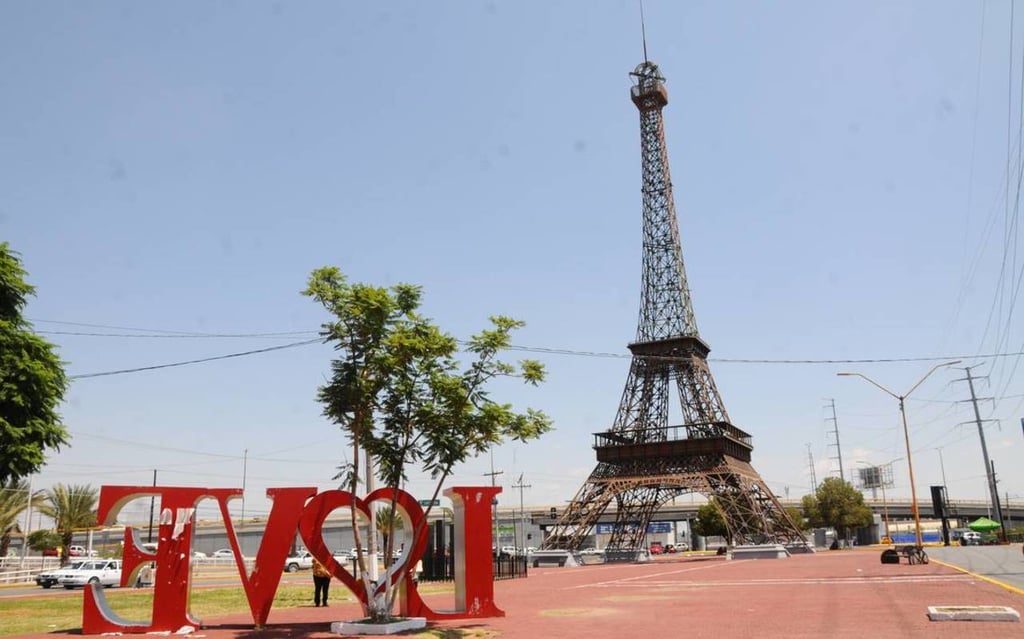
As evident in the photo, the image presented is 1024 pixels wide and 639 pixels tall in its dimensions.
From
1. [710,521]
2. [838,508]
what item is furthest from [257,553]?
[838,508]

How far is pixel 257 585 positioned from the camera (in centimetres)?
1730

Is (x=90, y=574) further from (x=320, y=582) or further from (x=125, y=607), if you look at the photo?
(x=320, y=582)

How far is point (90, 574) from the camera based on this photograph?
39.0 metres

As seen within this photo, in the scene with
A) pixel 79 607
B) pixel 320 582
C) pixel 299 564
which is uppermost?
A: pixel 320 582

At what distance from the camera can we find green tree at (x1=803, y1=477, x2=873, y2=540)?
88.7m

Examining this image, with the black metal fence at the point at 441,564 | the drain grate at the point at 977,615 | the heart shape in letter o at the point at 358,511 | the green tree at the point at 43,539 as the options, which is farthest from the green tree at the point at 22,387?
the green tree at the point at 43,539

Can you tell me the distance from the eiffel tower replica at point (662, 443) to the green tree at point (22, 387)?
38.7 metres

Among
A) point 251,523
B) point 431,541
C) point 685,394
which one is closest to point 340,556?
point 431,541

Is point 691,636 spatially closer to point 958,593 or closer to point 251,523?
point 958,593

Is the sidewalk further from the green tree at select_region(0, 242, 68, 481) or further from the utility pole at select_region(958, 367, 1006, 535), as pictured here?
the utility pole at select_region(958, 367, 1006, 535)

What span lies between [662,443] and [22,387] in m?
52.9

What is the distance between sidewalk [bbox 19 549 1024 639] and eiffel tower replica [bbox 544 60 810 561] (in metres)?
29.4

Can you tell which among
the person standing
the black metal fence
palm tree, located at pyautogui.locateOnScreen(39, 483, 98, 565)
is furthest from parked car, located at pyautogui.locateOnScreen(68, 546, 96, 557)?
the person standing

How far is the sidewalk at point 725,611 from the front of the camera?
48.9 ft
